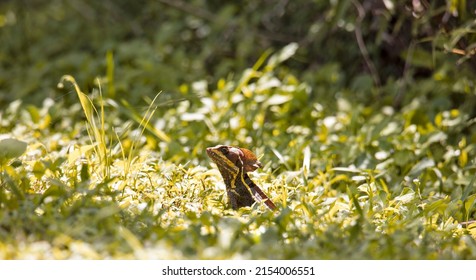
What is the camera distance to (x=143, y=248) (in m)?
3.03

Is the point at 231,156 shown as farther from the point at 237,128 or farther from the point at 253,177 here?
the point at 237,128

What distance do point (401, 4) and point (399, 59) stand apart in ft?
2.94

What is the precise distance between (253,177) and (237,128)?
87 centimetres

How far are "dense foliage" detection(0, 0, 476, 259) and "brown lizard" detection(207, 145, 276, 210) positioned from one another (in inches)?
3.4

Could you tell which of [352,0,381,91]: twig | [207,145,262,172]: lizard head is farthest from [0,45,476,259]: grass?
[352,0,381,91]: twig

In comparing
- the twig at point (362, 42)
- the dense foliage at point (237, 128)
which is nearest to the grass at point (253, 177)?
the dense foliage at point (237, 128)

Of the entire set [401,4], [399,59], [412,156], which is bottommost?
[412,156]

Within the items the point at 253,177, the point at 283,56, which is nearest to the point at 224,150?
the point at 253,177

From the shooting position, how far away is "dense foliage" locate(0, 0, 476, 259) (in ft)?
10.4

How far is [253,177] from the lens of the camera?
13.0 feet

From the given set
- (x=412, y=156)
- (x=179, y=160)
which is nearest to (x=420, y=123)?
(x=412, y=156)

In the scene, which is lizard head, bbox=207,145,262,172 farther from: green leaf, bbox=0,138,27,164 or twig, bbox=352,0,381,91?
twig, bbox=352,0,381,91
